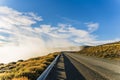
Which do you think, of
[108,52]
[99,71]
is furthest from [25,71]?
[108,52]

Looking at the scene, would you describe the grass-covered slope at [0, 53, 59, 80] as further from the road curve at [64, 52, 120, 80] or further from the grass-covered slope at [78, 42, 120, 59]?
the grass-covered slope at [78, 42, 120, 59]

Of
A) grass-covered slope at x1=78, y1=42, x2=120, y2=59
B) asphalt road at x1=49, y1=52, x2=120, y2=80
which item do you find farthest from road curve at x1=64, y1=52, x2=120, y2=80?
grass-covered slope at x1=78, y1=42, x2=120, y2=59

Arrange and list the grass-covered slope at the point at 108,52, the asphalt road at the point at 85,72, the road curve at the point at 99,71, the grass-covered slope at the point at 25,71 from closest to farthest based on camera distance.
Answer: the grass-covered slope at the point at 25,71, the asphalt road at the point at 85,72, the road curve at the point at 99,71, the grass-covered slope at the point at 108,52

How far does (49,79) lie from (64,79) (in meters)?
0.84

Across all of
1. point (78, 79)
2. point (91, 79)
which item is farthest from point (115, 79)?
point (78, 79)

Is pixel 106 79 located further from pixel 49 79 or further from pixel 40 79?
pixel 40 79

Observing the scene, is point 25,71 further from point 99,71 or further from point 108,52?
point 108,52

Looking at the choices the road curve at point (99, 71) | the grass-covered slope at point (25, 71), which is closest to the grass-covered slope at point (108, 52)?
the road curve at point (99, 71)

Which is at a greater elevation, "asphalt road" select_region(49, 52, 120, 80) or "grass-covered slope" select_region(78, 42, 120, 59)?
"grass-covered slope" select_region(78, 42, 120, 59)

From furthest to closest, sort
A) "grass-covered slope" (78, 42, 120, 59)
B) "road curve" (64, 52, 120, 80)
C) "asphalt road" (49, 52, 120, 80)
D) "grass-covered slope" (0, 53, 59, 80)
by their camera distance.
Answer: "grass-covered slope" (78, 42, 120, 59), "road curve" (64, 52, 120, 80), "asphalt road" (49, 52, 120, 80), "grass-covered slope" (0, 53, 59, 80)

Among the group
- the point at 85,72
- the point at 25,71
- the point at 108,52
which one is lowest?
the point at 85,72

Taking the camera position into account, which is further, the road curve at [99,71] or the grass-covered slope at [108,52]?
the grass-covered slope at [108,52]

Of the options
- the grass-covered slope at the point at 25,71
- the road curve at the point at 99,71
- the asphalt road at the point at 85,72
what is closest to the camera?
the grass-covered slope at the point at 25,71

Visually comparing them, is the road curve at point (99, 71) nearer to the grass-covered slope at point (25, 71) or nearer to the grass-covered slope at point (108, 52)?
the grass-covered slope at point (25, 71)
